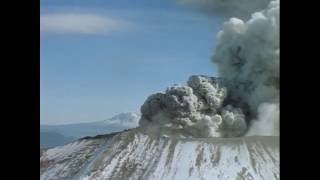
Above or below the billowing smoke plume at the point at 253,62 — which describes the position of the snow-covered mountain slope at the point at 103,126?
below

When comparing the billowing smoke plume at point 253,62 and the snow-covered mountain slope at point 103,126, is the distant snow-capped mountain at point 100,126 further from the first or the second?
the billowing smoke plume at point 253,62

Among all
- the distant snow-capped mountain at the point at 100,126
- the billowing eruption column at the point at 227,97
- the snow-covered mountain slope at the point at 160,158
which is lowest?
the snow-covered mountain slope at the point at 160,158

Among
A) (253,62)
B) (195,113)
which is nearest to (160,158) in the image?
(195,113)

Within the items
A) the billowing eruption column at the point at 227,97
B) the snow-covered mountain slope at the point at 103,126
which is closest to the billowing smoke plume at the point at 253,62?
the billowing eruption column at the point at 227,97

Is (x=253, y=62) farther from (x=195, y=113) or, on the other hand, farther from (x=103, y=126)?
(x=103, y=126)

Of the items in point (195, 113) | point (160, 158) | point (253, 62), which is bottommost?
point (160, 158)
